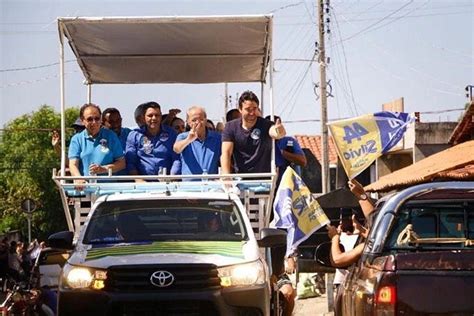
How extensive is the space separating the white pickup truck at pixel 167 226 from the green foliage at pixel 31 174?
4141cm

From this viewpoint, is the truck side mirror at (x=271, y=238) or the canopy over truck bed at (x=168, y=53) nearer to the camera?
the truck side mirror at (x=271, y=238)

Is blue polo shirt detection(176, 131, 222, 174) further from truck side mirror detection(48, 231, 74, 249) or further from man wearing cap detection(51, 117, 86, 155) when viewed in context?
truck side mirror detection(48, 231, 74, 249)

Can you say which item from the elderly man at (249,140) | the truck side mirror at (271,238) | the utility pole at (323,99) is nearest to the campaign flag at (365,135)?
the elderly man at (249,140)

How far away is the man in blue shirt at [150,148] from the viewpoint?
12789 mm

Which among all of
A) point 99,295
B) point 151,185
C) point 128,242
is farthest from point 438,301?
point 151,185

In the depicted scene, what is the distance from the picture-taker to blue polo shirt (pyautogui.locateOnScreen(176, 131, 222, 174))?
40.5ft

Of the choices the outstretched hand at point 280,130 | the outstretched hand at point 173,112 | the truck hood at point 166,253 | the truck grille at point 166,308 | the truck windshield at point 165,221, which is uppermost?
the outstretched hand at point 173,112

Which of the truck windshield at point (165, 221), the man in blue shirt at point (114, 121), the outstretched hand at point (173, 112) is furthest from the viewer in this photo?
the outstretched hand at point (173, 112)

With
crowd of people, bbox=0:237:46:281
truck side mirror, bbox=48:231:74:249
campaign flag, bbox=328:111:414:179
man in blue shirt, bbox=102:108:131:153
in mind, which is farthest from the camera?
crowd of people, bbox=0:237:46:281

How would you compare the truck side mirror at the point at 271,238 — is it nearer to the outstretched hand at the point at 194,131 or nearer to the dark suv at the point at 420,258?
the dark suv at the point at 420,258

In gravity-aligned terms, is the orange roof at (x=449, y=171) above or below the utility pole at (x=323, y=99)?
below

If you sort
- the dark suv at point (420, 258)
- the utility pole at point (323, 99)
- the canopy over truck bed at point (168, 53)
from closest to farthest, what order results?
the dark suv at point (420, 258)
the canopy over truck bed at point (168, 53)
the utility pole at point (323, 99)

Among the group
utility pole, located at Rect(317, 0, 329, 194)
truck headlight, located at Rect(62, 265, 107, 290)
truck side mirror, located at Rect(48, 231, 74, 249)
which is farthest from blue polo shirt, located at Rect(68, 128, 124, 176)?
utility pole, located at Rect(317, 0, 329, 194)

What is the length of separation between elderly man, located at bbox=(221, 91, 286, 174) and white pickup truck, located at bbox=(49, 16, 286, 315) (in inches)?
17.1
